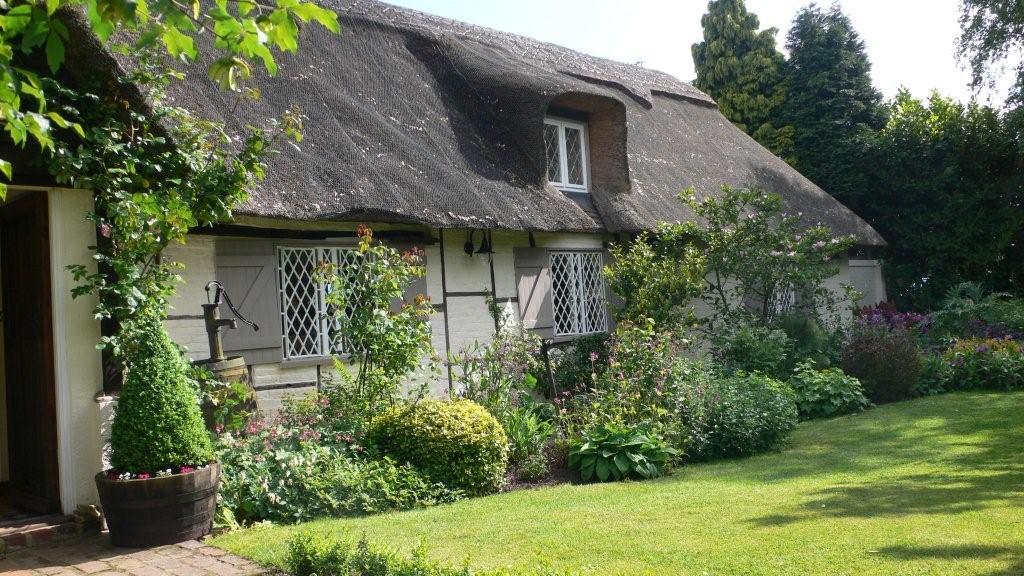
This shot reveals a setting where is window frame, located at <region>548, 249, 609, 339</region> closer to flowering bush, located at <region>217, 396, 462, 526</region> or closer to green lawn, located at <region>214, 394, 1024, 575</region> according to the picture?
green lawn, located at <region>214, 394, 1024, 575</region>

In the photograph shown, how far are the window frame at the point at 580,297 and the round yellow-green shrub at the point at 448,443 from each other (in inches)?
156

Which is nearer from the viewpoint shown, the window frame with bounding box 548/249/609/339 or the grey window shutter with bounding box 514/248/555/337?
the grey window shutter with bounding box 514/248/555/337

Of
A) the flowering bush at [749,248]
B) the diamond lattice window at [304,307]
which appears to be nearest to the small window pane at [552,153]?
the flowering bush at [749,248]

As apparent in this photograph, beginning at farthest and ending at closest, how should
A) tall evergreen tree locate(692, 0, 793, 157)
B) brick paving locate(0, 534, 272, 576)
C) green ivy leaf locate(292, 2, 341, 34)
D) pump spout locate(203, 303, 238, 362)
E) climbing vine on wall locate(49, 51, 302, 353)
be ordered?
tall evergreen tree locate(692, 0, 793, 157), pump spout locate(203, 303, 238, 362), climbing vine on wall locate(49, 51, 302, 353), brick paving locate(0, 534, 272, 576), green ivy leaf locate(292, 2, 341, 34)

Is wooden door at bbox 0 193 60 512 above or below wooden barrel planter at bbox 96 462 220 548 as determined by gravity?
above

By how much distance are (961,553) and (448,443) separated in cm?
372

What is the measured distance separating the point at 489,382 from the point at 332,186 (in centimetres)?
238

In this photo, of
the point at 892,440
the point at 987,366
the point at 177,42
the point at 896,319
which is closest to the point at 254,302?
the point at 177,42

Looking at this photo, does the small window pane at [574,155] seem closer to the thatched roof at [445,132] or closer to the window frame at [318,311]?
the thatched roof at [445,132]

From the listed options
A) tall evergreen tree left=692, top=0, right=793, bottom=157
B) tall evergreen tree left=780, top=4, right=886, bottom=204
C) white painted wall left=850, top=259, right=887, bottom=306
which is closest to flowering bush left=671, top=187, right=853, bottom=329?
white painted wall left=850, top=259, right=887, bottom=306

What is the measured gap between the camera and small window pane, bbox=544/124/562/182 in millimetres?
11570

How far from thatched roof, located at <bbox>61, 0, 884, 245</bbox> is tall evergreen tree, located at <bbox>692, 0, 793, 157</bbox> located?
23.1ft

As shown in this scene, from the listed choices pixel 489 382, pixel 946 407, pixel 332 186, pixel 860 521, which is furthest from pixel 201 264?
pixel 946 407

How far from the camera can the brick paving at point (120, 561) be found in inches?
194
